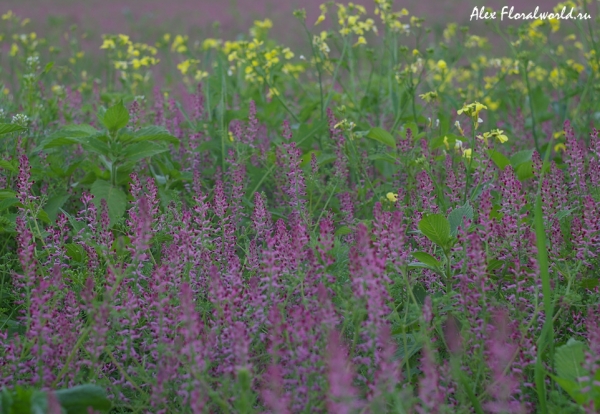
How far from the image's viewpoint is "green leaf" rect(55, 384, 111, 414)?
163cm

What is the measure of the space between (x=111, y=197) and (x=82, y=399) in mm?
1306

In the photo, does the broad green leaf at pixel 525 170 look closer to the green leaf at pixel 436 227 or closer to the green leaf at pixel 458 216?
the green leaf at pixel 458 216

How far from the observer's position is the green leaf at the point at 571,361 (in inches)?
67.6

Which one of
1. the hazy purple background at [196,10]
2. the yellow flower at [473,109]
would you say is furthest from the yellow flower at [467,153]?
the hazy purple background at [196,10]

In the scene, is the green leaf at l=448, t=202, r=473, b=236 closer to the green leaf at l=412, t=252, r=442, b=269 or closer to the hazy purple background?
the green leaf at l=412, t=252, r=442, b=269

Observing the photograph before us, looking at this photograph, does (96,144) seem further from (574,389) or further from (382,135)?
(574,389)

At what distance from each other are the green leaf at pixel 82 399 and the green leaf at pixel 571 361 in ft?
3.67

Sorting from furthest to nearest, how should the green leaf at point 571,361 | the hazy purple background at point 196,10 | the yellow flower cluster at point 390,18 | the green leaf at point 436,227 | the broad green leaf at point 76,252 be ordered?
the hazy purple background at point 196,10 < the yellow flower cluster at point 390,18 < the broad green leaf at point 76,252 < the green leaf at point 436,227 < the green leaf at point 571,361

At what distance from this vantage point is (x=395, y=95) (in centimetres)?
414

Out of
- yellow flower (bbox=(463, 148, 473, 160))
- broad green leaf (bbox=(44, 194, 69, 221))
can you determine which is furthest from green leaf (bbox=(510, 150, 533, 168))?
broad green leaf (bbox=(44, 194, 69, 221))

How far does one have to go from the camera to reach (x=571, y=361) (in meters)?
1.73

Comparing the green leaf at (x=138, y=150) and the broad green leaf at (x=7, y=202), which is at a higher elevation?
the green leaf at (x=138, y=150)

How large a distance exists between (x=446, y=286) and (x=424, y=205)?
46 cm

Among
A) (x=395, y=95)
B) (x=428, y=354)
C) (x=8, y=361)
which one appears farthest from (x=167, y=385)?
(x=395, y=95)
